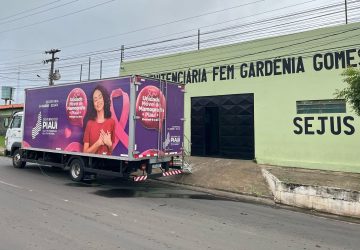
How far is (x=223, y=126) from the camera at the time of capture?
18188 millimetres

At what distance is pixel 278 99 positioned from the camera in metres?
16.2

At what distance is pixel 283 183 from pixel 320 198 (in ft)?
3.58

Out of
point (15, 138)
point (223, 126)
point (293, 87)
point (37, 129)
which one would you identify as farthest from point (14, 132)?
point (293, 87)

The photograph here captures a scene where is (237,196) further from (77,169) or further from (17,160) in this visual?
(17,160)

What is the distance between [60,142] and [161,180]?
4010mm

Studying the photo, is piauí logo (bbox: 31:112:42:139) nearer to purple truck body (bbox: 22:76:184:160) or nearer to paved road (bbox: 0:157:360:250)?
purple truck body (bbox: 22:76:184:160)

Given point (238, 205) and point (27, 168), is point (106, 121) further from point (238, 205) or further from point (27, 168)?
point (27, 168)

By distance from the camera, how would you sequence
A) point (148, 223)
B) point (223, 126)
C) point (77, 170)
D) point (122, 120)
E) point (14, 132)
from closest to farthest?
point (148, 223) < point (122, 120) < point (77, 170) < point (14, 132) < point (223, 126)

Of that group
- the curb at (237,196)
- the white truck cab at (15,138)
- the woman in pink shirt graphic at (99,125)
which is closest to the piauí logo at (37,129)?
the white truck cab at (15,138)

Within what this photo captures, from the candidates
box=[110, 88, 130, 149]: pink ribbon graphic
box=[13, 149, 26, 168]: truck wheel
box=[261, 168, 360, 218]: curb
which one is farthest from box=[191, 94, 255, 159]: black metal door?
box=[13, 149, 26, 168]: truck wheel

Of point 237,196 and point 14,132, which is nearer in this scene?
point 237,196

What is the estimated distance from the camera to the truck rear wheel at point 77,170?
12.8 metres

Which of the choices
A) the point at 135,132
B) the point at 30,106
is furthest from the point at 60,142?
the point at 135,132

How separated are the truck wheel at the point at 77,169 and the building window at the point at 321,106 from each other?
9096mm
